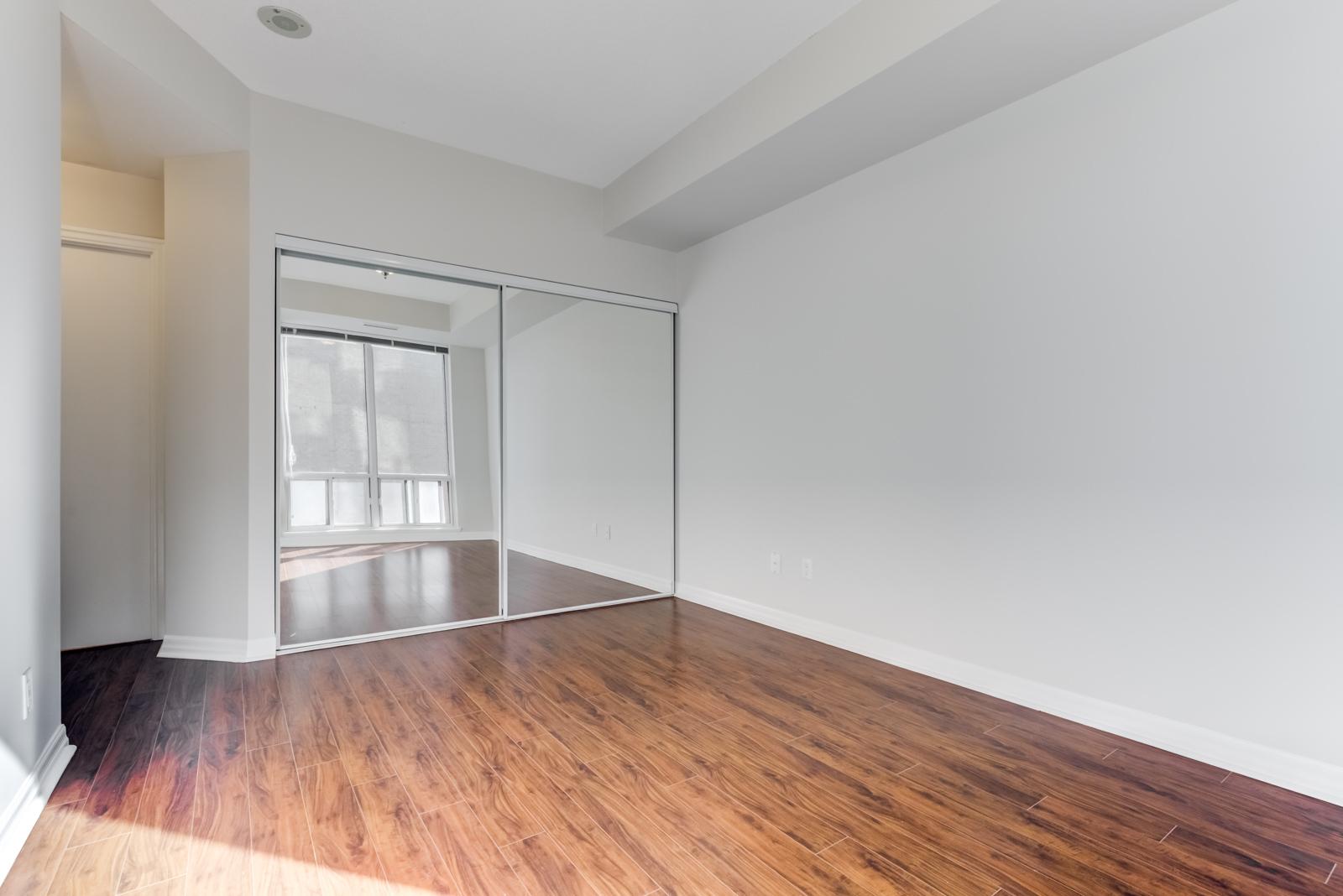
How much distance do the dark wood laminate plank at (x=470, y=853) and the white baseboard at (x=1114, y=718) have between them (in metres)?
2.19

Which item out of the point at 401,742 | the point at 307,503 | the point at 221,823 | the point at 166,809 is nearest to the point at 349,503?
the point at 307,503

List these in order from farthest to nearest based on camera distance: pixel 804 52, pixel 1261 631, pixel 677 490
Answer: pixel 677 490
pixel 804 52
pixel 1261 631

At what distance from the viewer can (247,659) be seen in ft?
10.6

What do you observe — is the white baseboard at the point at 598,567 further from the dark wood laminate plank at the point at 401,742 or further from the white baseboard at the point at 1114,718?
the white baseboard at the point at 1114,718

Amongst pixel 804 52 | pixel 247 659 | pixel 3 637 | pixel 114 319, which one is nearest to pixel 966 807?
pixel 3 637

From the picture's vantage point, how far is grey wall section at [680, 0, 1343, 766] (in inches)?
82.0

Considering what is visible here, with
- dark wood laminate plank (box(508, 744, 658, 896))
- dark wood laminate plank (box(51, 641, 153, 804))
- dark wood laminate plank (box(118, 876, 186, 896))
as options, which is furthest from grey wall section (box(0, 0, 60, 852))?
dark wood laminate plank (box(508, 744, 658, 896))

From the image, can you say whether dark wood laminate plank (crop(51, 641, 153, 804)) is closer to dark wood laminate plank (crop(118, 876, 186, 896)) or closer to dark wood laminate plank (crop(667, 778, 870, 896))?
dark wood laminate plank (crop(118, 876, 186, 896))

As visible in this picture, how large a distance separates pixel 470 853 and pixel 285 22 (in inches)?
129

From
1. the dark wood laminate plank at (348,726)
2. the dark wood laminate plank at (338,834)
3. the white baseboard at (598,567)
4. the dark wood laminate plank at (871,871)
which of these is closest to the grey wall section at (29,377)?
the dark wood laminate plank at (338,834)

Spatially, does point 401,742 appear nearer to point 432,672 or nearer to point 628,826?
point 432,672

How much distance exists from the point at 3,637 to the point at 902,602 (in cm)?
332

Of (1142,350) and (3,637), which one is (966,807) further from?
(3,637)

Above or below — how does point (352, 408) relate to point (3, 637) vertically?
above
